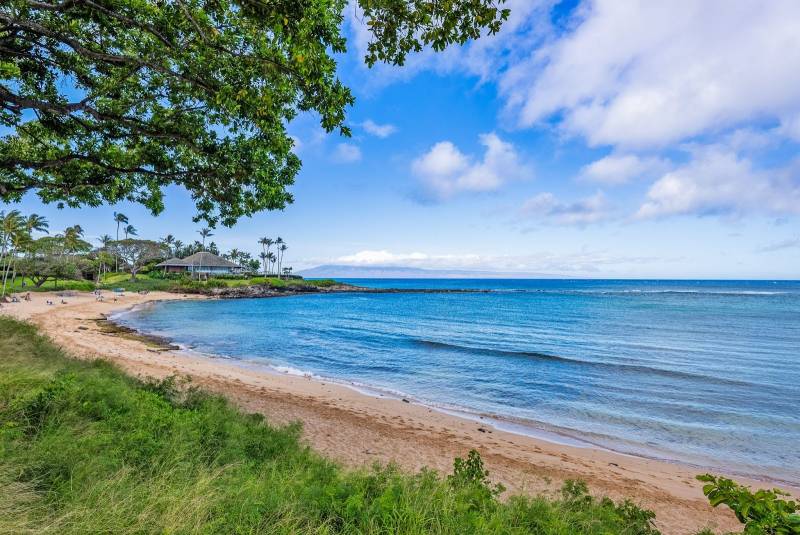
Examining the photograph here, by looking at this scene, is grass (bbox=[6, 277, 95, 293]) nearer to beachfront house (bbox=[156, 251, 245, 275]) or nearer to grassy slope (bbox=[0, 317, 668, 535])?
beachfront house (bbox=[156, 251, 245, 275])

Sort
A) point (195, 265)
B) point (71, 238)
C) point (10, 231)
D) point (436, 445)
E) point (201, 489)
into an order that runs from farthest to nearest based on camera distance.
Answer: point (195, 265) → point (71, 238) → point (10, 231) → point (436, 445) → point (201, 489)

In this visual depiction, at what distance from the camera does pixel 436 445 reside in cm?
1075

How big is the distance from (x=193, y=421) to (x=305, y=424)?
5732 mm

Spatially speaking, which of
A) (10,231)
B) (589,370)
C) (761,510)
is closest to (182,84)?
(761,510)

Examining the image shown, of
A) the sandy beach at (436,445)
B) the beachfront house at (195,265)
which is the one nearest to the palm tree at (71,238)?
the beachfront house at (195,265)

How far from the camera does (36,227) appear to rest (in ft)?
189

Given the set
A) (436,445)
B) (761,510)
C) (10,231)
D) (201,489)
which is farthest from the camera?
(10,231)

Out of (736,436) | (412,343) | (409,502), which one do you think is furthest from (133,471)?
(412,343)

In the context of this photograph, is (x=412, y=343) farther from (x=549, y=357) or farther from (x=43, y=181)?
(x=43, y=181)

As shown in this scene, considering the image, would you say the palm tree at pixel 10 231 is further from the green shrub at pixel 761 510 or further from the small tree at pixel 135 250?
the green shrub at pixel 761 510

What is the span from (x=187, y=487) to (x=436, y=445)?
8.03 metres

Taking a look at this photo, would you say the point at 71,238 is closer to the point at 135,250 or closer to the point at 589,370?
the point at 135,250

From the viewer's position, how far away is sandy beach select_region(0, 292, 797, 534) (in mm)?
8438

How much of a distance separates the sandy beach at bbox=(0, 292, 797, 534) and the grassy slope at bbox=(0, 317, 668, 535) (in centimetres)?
229
